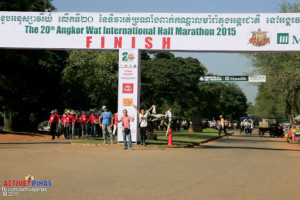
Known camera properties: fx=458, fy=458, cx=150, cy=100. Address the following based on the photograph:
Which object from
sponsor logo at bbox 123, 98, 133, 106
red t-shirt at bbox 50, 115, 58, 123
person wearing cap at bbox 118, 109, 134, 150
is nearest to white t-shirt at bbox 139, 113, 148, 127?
sponsor logo at bbox 123, 98, 133, 106

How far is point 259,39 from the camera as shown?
71.9 ft

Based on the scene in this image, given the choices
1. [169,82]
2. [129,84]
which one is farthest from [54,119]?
[169,82]

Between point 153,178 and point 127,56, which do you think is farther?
point 127,56

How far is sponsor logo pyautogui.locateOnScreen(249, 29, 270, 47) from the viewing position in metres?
21.9

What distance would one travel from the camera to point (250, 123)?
61875mm

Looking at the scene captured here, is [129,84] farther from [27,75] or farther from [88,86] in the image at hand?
[88,86]

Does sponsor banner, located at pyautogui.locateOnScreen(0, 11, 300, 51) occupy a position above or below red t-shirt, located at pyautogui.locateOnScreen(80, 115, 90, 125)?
above

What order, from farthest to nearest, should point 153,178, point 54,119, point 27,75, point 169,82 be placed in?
1. point 169,82
2. point 27,75
3. point 54,119
4. point 153,178

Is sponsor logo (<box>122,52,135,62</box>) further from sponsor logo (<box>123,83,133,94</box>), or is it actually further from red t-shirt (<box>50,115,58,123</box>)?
red t-shirt (<box>50,115,58,123</box>)

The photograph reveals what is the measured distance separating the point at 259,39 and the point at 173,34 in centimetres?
412

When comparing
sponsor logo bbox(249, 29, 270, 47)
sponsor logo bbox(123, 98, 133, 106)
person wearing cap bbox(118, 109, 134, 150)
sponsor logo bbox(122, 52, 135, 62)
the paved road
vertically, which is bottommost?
the paved road

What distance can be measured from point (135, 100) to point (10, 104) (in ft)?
59.1

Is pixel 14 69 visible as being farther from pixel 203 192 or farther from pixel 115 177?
pixel 203 192

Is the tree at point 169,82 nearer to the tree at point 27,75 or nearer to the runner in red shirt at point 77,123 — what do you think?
the tree at point 27,75
